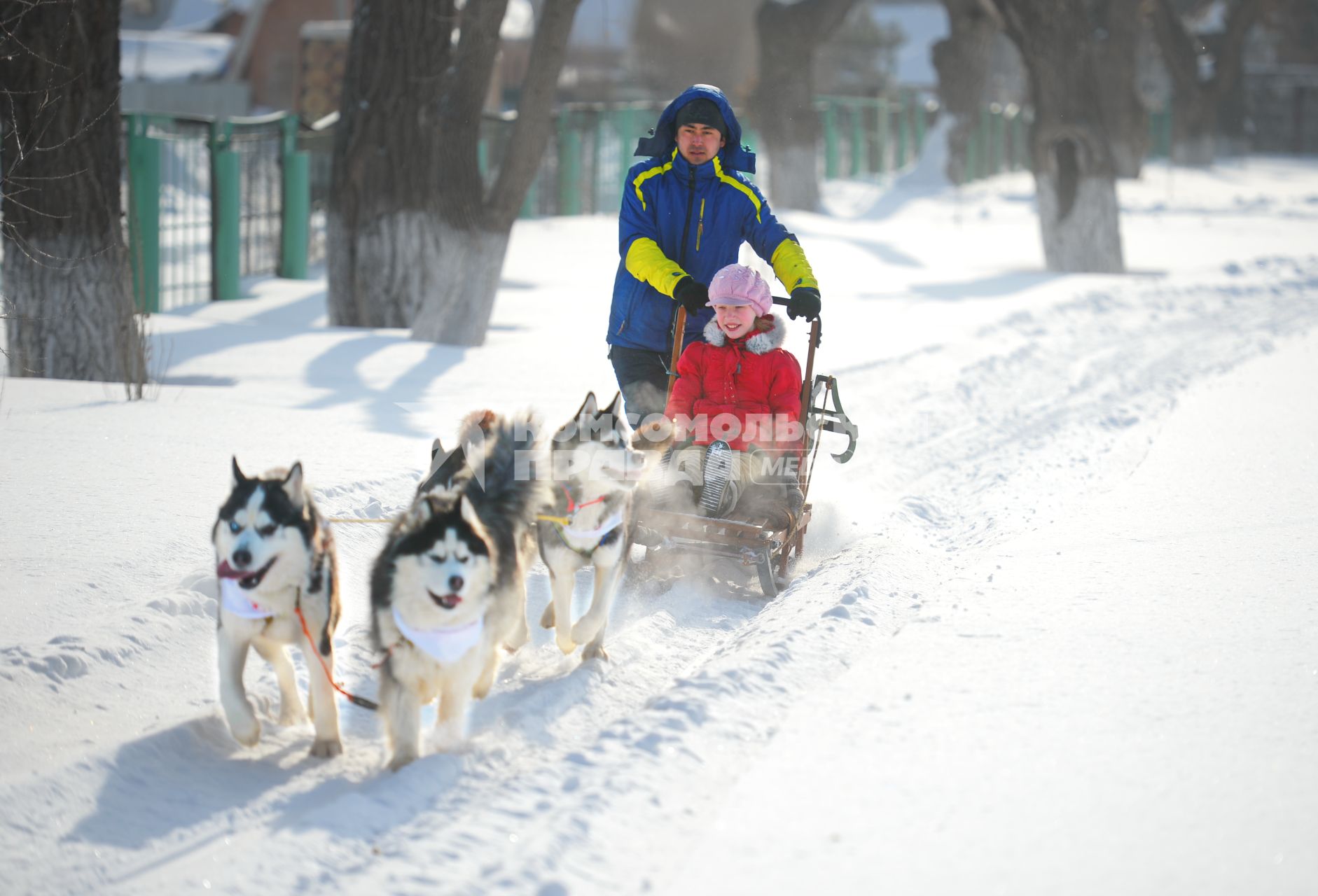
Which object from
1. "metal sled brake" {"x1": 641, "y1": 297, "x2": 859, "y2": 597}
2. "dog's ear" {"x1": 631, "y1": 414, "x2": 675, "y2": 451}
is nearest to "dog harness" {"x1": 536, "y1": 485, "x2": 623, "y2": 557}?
"dog's ear" {"x1": 631, "y1": 414, "x2": 675, "y2": 451}

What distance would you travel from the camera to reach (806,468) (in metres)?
6.03

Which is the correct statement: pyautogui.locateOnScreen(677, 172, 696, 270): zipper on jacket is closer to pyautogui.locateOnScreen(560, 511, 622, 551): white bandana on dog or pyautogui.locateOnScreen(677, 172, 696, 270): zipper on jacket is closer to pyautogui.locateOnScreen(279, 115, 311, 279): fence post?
pyautogui.locateOnScreen(560, 511, 622, 551): white bandana on dog

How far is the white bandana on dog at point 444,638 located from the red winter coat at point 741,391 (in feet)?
6.98

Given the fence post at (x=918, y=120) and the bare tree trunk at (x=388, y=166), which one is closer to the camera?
the bare tree trunk at (x=388, y=166)

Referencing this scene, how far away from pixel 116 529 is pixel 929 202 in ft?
86.8

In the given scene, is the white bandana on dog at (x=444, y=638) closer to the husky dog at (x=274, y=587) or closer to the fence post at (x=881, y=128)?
the husky dog at (x=274, y=587)

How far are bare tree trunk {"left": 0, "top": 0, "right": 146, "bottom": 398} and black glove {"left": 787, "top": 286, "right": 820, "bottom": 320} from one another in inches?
161

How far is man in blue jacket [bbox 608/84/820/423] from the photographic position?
19.1 feet

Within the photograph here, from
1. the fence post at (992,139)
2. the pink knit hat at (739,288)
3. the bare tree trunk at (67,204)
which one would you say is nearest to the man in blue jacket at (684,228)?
the pink knit hat at (739,288)

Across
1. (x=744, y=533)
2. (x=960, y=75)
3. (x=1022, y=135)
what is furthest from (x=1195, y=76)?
(x=744, y=533)

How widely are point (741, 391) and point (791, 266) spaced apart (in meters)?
0.60

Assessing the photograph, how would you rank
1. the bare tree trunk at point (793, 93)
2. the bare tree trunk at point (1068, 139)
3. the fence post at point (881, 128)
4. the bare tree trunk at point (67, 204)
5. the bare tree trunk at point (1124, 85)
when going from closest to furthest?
1. the bare tree trunk at point (67, 204)
2. the bare tree trunk at point (1068, 139)
3. the bare tree trunk at point (793, 93)
4. the fence post at point (881, 128)
5. the bare tree trunk at point (1124, 85)

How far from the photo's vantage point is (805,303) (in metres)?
5.66

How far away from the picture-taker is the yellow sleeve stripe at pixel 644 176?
5.92m
